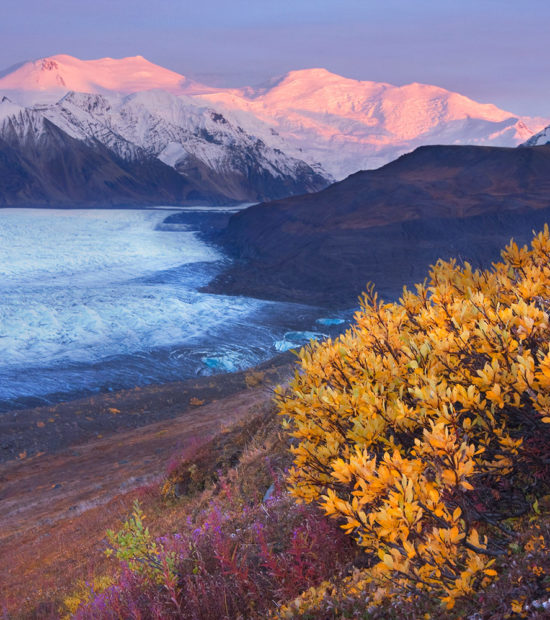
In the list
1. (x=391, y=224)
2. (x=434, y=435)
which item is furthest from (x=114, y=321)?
(x=434, y=435)

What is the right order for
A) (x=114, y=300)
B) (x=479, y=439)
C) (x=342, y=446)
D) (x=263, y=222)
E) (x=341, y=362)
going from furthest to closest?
(x=263, y=222) → (x=114, y=300) → (x=341, y=362) → (x=342, y=446) → (x=479, y=439)

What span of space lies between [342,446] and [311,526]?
109 centimetres

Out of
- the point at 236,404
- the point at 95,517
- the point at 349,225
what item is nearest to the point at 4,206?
the point at 349,225

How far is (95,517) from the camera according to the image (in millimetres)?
11734

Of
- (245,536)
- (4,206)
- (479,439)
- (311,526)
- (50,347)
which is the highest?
(4,206)

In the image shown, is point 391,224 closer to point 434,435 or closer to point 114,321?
point 114,321

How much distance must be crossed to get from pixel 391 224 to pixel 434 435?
87806mm

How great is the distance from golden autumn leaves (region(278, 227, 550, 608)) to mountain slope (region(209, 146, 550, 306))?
202 feet

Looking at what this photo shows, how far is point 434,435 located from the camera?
7.38ft

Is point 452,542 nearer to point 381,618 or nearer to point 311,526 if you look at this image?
point 381,618

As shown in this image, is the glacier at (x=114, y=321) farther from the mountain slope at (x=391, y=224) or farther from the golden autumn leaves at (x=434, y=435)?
the golden autumn leaves at (x=434, y=435)

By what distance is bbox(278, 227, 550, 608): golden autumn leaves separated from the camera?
2.30m

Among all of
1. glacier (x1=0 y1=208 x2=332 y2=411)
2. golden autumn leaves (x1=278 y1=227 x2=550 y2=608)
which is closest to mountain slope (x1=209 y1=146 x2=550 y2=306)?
glacier (x1=0 y1=208 x2=332 y2=411)

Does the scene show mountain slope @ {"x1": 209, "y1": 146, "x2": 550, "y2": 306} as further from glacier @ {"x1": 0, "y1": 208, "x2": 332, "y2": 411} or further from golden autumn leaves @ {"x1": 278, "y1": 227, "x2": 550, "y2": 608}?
golden autumn leaves @ {"x1": 278, "y1": 227, "x2": 550, "y2": 608}
